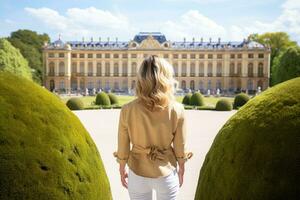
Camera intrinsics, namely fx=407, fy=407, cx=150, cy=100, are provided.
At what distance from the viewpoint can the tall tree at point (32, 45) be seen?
45759 mm

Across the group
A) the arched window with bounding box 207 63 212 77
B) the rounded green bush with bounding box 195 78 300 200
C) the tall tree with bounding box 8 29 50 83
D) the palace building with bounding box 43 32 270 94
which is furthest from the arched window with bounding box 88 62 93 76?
the rounded green bush with bounding box 195 78 300 200

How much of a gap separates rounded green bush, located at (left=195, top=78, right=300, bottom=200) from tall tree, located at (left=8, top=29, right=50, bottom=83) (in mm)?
44640

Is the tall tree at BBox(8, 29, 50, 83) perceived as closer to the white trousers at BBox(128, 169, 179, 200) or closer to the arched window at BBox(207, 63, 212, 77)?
the arched window at BBox(207, 63, 212, 77)

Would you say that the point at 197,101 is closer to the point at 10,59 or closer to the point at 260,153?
the point at 10,59

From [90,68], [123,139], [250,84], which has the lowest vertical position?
[250,84]

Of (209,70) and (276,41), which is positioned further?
(209,70)

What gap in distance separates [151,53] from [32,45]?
15.0 meters

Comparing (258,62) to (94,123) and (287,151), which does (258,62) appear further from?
(287,151)

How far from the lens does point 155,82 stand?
2.42m

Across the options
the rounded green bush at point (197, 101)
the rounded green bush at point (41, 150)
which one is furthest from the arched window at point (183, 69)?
the rounded green bush at point (41, 150)

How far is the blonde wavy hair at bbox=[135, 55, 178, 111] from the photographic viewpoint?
2.41 m

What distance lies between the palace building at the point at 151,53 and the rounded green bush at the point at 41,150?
161 feet

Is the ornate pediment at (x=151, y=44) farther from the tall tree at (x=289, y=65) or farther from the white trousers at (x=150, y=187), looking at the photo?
the white trousers at (x=150, y=187)

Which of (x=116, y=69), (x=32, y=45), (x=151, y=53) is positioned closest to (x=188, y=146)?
(x=151, y=53)
